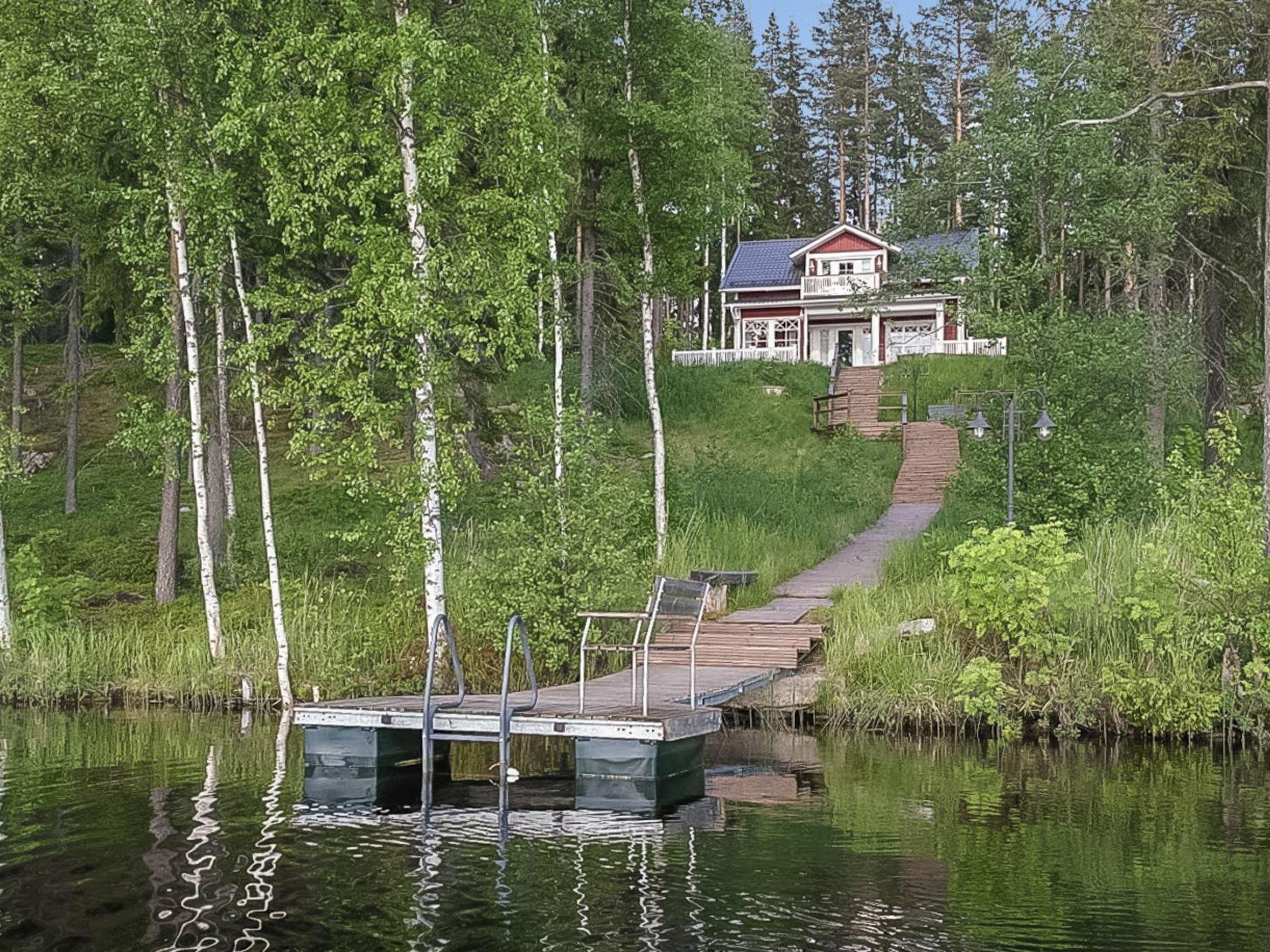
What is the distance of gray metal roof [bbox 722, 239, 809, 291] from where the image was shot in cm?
5503

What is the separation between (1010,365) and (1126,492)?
2.68 meters

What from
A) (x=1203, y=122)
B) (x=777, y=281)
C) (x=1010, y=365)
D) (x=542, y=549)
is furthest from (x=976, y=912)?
(x=777, y=281)

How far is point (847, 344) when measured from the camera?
183 feet

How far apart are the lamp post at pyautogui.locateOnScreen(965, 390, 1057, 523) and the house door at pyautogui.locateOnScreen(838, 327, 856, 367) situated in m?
34.3

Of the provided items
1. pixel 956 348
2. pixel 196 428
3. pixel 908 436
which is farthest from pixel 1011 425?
pixel 956 348

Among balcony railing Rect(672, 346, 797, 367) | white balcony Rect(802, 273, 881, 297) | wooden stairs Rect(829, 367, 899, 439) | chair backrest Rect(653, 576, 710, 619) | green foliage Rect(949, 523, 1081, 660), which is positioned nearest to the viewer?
chair backrest Rect(653, 576, 710, 619)

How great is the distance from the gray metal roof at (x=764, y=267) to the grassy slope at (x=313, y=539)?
10.7 m

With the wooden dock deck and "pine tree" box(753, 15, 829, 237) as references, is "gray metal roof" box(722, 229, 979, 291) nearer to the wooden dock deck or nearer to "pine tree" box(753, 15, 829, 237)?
"pine tree" box(753, 15, 829, 237)

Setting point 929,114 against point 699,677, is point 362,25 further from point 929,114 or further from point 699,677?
point 929,114

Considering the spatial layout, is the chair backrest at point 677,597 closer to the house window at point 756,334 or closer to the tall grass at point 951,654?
the tall grass at point 951,654

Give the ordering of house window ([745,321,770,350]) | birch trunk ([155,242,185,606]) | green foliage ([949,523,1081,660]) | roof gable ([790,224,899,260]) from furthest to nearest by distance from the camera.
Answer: house window ([745,321,770,350]) < roof gable ([790,224,899,260]) < birch trunk ([155,242,185,606]) < green foliage ([949,523,1081,660])

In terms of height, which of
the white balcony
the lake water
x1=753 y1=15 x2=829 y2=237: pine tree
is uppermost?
x1=753 y1=15 x2=829 y2=237: pine tree

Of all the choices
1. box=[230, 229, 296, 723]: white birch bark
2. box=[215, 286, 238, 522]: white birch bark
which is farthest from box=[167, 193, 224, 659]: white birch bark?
box=[230, 229, 296, 723]: white birch bark

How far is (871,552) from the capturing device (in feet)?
84.5
